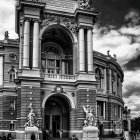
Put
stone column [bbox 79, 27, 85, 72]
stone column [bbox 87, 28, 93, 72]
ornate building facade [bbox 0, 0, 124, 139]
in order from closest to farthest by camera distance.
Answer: ornate building facade [bbox 0, 0, 124, 139], stone column [bbox 79, 27, 85, 72], stone column [bbox 87, 28, 93, 72]

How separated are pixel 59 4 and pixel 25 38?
9036 millimetres

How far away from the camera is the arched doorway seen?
51.6 metres

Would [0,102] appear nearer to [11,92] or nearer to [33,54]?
[11,92]

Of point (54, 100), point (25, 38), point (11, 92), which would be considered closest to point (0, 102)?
point (11, 92)

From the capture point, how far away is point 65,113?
172ft

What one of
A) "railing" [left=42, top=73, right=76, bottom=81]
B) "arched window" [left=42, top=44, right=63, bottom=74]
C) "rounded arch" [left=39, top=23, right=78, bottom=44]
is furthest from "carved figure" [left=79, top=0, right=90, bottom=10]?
"railing" [left=42, top=73, right=76, bottom=81]

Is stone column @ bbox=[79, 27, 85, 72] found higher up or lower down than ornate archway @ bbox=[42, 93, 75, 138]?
higher up

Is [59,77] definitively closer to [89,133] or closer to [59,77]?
[59,77]

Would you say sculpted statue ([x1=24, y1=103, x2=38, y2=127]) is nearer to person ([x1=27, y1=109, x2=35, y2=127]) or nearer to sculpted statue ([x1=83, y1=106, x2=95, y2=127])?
person ([x1=27, y1=109, x2=35, y2=127])

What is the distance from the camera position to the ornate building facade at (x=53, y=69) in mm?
47250

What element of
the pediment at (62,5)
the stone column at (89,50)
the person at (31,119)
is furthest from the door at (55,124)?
the pediment at (62,5)

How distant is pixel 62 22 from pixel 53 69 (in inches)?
332

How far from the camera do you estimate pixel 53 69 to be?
55438 mm

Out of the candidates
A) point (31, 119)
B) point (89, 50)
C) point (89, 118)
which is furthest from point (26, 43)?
point (89, 118)
